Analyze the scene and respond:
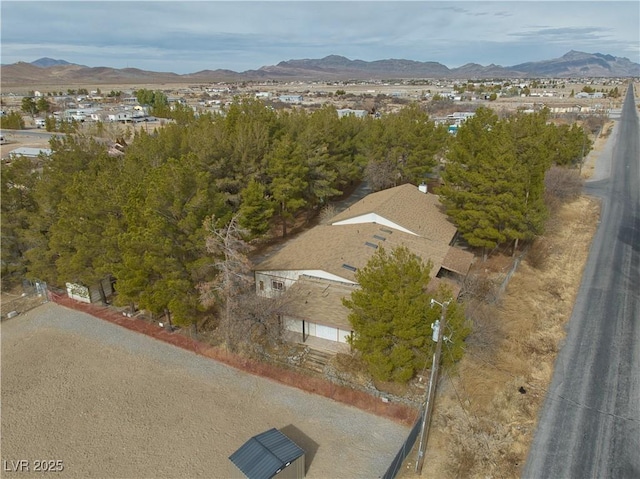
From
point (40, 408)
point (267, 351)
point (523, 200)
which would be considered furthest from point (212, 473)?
point (523, 200)

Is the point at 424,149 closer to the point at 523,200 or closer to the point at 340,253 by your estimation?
the point at 523,200

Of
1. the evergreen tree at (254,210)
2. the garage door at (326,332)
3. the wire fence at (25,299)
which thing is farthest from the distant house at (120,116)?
the garage door at (326,332)

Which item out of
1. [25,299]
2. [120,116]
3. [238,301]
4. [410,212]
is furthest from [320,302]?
[120,116]

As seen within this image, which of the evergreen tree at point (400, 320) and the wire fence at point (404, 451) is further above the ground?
the evergreen tree at point (400, 320)

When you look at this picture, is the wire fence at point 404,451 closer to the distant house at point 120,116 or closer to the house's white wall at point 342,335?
the house's white wall at point 342,335

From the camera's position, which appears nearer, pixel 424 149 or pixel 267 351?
pixel 267 351

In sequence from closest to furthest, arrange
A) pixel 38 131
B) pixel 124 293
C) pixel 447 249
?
pixel 124 293 < pixel 447 249 < pixel 38 131
